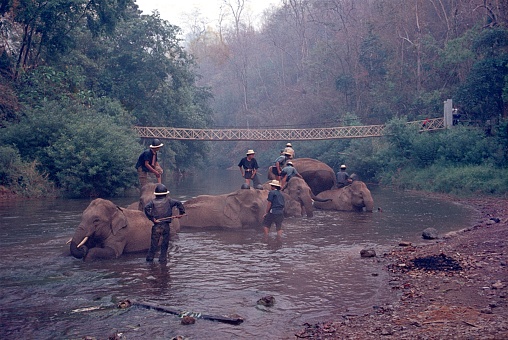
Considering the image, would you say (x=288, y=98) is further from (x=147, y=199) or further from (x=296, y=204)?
(x=147, y=199)

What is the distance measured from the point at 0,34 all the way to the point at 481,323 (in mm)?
34166

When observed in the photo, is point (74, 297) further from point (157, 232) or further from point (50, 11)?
point (50, 11)

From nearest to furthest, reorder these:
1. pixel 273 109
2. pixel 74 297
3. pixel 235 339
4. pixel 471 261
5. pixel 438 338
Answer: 1. pixel 438 338
2. pixel 235 339
3. pixel 74 297
4. pixel 471 261
5. pixel 273 109

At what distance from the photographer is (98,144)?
27.7 meters

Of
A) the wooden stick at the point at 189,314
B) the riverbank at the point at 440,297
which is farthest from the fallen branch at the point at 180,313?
the riverbank at the point at 440,297

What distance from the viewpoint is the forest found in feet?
90.7

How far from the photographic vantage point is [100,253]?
10922 mm

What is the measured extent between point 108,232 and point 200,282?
269 cm

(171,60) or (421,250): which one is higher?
(171,60)

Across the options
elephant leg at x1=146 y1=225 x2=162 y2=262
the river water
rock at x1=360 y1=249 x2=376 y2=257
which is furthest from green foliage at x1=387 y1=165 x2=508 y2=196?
elephant leg at x1=146 y1=225 x2=162 y2=262

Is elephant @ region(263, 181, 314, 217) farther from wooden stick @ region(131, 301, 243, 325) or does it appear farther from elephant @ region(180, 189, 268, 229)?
wooden stick @ region(131, 301, 243, 325)

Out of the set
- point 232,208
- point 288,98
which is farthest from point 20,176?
point 288,98

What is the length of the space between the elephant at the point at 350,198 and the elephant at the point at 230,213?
577cm

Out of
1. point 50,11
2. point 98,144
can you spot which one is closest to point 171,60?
point 50,11
